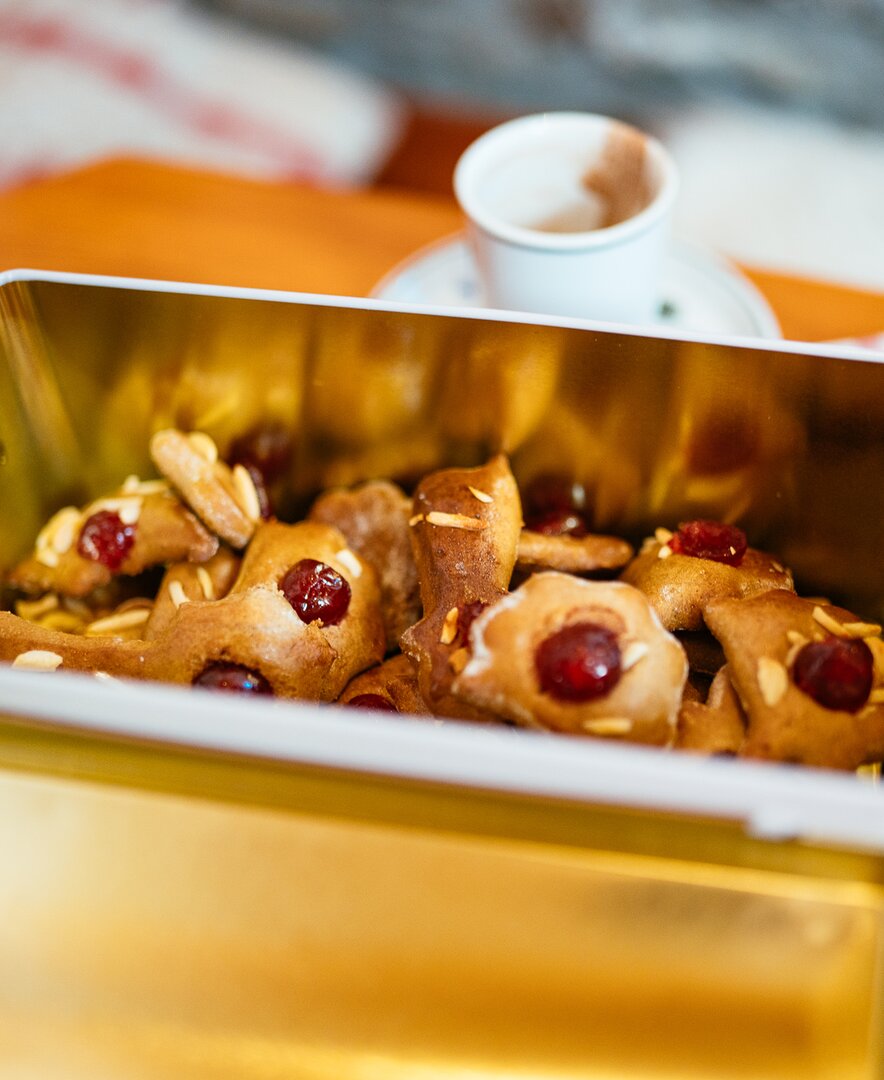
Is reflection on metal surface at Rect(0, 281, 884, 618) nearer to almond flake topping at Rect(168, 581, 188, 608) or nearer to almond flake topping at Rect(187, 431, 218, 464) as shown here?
almond flake topping at Rect(187, 431, 218, 464)

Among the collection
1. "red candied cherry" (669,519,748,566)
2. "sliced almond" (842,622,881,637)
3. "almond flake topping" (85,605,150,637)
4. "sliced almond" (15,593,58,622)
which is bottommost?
"sliced almond" (15,593,58,622)

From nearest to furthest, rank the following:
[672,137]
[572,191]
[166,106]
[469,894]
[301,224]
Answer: [469,894] < [572,191] < [301,224] < [672,137] < [166,106]

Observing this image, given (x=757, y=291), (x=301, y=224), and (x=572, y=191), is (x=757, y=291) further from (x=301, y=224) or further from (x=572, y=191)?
(x=301, y=224)

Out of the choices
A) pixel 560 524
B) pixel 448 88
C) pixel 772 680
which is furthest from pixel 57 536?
pixel 448 88

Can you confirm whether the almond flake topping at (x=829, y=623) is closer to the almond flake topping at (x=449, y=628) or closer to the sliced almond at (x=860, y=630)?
the sliced almond at (x=860, y=630)

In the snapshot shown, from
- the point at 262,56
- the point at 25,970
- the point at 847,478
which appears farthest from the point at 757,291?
the point at 262,56

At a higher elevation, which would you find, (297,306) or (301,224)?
(297,306)

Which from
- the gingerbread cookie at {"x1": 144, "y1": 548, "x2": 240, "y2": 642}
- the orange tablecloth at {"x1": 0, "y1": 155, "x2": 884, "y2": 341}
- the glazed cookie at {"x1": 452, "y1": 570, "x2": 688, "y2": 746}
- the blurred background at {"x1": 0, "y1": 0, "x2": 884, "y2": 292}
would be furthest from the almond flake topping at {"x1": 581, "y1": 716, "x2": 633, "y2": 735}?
the blurred background at {"x1": 0, "y1": 0, "x2": 884, "y2": 292}

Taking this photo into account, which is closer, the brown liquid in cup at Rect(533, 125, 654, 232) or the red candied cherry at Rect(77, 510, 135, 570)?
the red candied cherry at Rect(77, 510, 135, 570)
